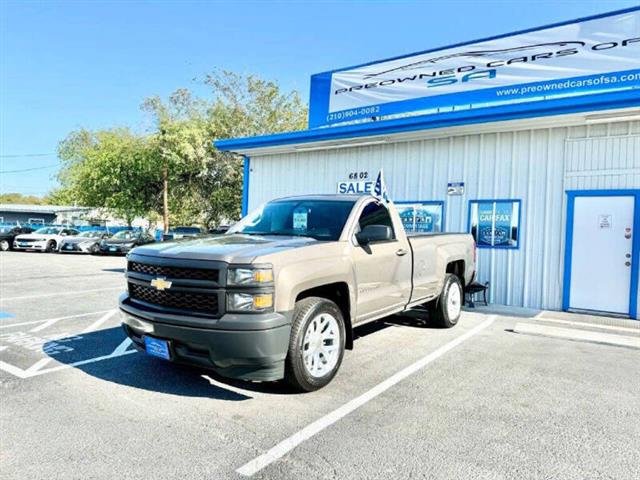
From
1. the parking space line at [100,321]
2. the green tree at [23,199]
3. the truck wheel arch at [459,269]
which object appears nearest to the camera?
the parking space line at [100,321]

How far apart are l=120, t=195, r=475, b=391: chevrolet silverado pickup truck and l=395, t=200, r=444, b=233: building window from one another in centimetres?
507

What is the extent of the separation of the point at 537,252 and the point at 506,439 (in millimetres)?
6640

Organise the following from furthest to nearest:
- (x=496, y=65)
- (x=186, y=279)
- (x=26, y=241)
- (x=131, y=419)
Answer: (x=26, y=241) < (x=496, y=65) < (x=186, y=279) < (x=131, y=419)

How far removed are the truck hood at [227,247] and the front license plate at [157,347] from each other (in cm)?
74

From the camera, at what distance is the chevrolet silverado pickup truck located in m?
3.69


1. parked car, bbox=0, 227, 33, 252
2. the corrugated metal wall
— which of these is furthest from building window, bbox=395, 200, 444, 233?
parked car, bbox=0, 227, 33, 252

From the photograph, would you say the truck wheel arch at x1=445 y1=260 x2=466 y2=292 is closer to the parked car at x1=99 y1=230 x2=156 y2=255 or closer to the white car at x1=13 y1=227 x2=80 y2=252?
the parked car at x1=99 y1=230 x2=156 y2=255

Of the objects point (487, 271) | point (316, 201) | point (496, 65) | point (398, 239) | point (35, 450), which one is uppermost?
Result: point (496, 65)

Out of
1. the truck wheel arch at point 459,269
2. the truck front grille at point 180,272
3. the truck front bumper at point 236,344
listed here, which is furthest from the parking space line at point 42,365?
the truck wheel arch at point 459,269

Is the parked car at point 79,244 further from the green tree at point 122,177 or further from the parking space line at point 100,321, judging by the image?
the parking space line at point 100,321

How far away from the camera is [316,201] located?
5.50m

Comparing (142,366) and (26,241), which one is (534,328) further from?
(26,241)

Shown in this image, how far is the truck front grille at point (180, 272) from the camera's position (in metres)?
3.77

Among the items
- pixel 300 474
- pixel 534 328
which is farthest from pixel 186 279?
pixel 534 328
